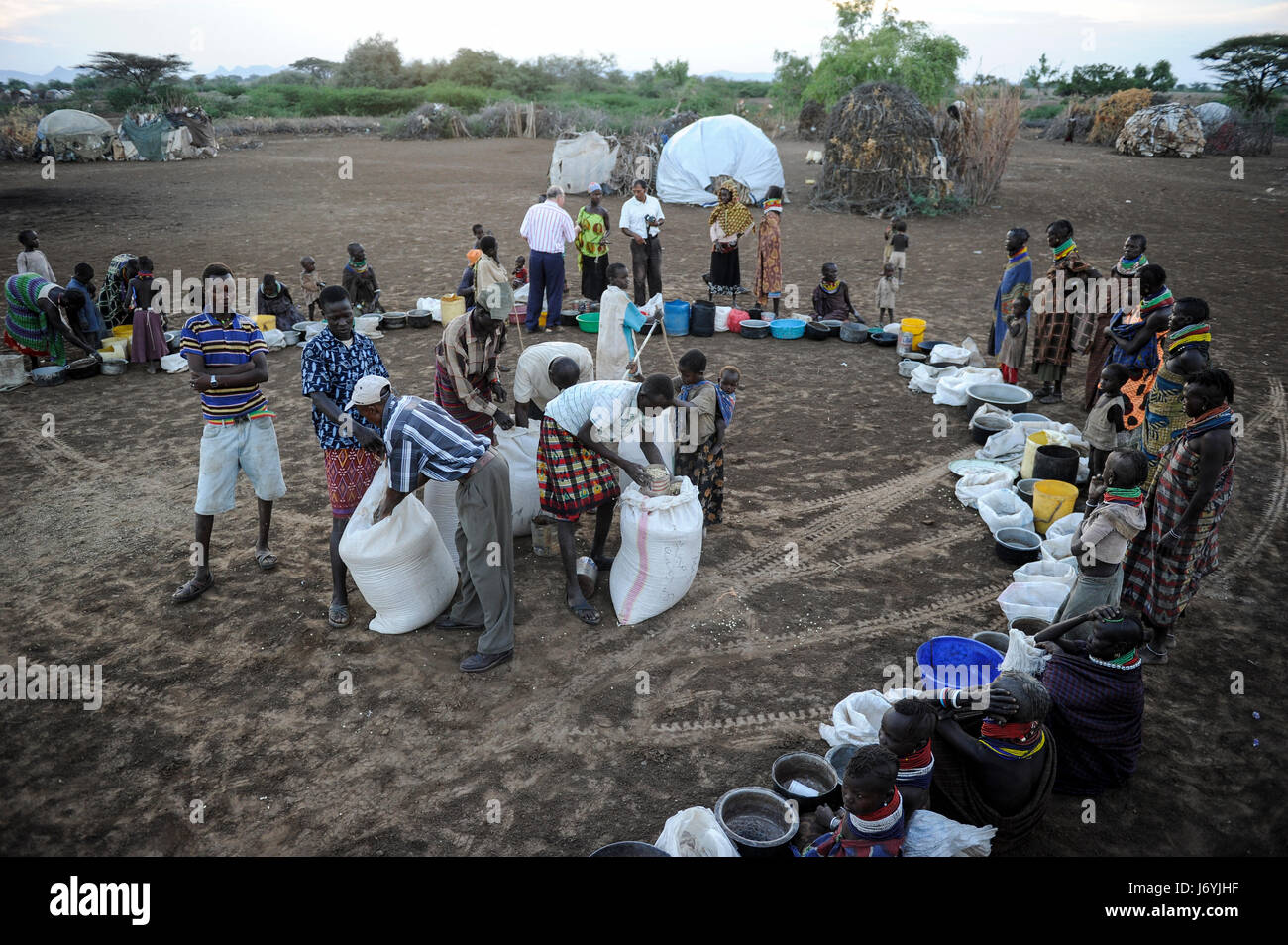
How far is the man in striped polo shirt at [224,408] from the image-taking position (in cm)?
423

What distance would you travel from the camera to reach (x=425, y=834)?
3064 mm

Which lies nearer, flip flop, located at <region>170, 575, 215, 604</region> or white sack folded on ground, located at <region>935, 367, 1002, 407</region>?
flip flop, located at <region>170, 575, 215, 604</region>

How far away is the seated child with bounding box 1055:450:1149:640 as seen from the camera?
358 centimetres

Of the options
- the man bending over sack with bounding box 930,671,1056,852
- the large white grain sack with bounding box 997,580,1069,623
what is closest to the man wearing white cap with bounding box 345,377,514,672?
the man bending over sack with bounding box 930,671,1056,852

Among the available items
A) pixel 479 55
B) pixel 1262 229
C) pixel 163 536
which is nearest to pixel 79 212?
pixel 163 536

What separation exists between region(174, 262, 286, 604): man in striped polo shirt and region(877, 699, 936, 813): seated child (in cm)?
347

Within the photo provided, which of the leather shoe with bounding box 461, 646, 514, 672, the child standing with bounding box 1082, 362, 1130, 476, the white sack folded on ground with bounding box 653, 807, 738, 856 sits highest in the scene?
the child standing with bounding box 1082, 362, 1130, 476

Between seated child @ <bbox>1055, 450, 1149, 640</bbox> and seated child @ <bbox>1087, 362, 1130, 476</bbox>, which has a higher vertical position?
seated child @ <bbox>1087, 362, 1130, 476</bbox>

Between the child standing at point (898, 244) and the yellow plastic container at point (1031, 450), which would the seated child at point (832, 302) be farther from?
A: the yellow plastic container at point (1031, 450)

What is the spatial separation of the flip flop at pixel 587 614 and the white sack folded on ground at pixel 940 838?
2025 millimetres

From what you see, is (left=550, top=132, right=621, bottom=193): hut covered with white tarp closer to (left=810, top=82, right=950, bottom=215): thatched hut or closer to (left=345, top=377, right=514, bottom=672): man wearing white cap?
(left=810, top=82, right=950, bottom=215): thatched hut

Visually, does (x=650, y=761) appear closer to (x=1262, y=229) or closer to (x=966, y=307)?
(x=966, y=307)

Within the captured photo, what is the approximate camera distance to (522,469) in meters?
4.90

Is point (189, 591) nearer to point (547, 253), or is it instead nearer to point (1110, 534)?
point (1110, 534)
